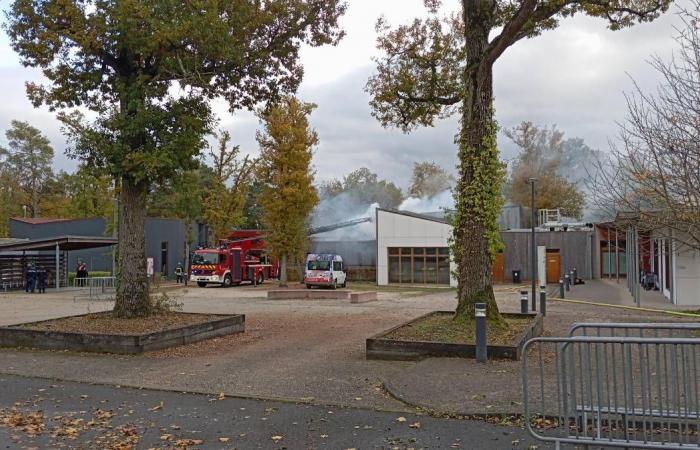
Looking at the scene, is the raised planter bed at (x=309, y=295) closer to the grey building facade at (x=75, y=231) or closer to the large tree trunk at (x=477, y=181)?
the large tree trunk at (x=477, y=181)

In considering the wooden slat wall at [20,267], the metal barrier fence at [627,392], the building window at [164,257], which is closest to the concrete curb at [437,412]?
the metal barrier fence at [627,392]

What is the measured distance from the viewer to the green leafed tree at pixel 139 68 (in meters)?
11.8

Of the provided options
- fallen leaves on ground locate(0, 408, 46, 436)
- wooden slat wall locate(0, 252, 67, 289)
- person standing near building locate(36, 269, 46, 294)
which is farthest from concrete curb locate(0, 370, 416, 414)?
wooden slat wall locate(0, 252, 67, 289)

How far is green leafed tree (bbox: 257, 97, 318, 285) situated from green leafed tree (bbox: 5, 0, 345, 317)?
21685 millimetres

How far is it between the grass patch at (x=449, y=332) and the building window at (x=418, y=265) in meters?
26.2

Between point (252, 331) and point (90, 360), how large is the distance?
4361mm

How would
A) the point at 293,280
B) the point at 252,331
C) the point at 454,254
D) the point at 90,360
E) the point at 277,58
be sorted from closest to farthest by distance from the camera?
the point at 90,360, the point at 454,254, the point at 252,331, the point at 277,58, the point at 293,280

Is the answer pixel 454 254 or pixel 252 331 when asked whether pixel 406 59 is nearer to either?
pixel 454 254

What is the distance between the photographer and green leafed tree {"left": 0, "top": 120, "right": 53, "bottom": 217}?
2822 inches

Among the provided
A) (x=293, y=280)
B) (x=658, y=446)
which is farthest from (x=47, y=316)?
(x=293, y=280)

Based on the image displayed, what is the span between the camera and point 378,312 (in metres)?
19.4

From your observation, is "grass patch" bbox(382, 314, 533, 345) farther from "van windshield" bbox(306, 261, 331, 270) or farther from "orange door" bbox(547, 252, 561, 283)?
"orange door" bbox(547, 252, 561, 283)

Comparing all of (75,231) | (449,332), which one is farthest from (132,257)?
(75,231)

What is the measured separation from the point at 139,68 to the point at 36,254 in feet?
82.3
